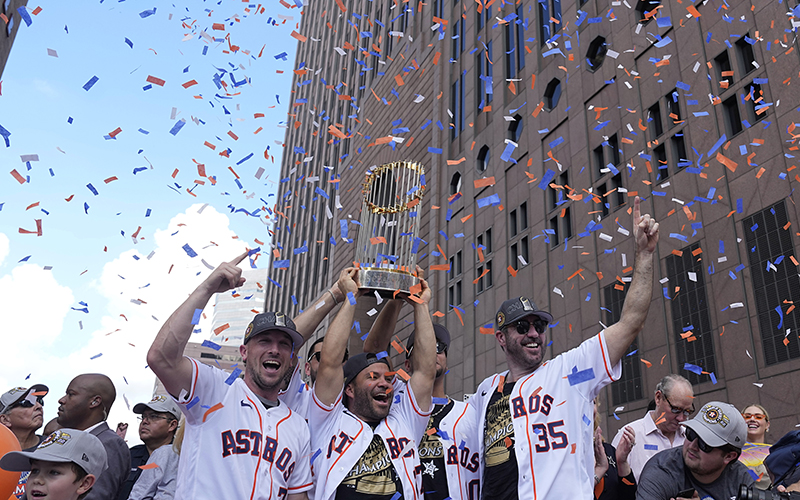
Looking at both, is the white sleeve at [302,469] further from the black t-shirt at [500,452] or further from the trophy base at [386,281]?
the trophy base at [386,281]

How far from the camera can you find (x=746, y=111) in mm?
13680

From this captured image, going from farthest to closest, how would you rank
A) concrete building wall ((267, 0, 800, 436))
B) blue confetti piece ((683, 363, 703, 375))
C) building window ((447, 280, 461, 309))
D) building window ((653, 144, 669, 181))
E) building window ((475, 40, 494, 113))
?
building window ((475, 40, 494, 113)) → building window ((447, 280, 461, 309)) → building window ((653, 144, 669, 181)) → blue confetti piece ((683, 363, 703, 375)) → concrete building wall ((267, 0, 800, 436))

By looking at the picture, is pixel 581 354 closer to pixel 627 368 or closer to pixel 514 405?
pixel 514 405

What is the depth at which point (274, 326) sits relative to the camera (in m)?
3.56

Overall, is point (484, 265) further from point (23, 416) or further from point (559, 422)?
point (559, 422)

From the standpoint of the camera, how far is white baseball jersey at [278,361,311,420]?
4.08 m

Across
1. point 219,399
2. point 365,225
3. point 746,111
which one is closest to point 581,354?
point 219,399

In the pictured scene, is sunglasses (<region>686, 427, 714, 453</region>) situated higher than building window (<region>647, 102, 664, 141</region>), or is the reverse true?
building window (<region>647, 102, 664, 141</region>)

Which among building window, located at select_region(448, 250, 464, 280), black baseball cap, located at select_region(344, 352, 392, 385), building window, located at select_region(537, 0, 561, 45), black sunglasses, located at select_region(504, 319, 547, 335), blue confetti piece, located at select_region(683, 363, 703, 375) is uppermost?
building window, located at select_region(537, 0, 561, 45)

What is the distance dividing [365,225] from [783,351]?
343 inches

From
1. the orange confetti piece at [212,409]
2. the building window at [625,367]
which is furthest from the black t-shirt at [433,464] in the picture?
the building window at [625,367]

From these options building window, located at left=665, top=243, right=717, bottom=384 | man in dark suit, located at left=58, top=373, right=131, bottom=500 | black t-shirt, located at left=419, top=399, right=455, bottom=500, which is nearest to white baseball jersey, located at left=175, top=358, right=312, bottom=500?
black t-shirt, located at left=419, top=399, right=455, bottom=500

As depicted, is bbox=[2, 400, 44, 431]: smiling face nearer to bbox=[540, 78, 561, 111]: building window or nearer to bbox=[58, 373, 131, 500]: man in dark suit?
bbox=[58, 373, 131, 500]: man in dark suit

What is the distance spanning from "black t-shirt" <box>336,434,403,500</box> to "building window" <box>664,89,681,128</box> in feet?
47.2
